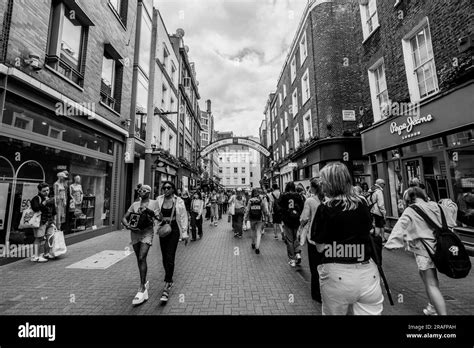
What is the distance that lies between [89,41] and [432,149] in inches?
501

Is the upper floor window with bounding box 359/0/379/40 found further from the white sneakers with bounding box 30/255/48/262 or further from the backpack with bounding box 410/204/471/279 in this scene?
the white sneakers with bounding box 30/255/48/262

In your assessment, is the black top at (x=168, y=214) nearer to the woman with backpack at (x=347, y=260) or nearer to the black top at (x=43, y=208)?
the woman with backpack at (x=347, y=260)

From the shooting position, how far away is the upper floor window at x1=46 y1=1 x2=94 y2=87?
6824 millimetres

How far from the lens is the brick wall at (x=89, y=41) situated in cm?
554

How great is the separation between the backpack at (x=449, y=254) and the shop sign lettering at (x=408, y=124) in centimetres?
626

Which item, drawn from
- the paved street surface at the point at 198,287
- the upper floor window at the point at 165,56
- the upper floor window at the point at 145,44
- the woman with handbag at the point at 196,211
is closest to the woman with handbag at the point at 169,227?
the paved street surface at the point at 198,287

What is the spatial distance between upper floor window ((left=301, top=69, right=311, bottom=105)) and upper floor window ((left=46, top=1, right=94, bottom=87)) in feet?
43.8

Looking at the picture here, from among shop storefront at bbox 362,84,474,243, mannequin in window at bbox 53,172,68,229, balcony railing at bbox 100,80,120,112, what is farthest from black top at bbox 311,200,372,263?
balcony railing at bbox 100,80,120,112

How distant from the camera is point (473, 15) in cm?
584

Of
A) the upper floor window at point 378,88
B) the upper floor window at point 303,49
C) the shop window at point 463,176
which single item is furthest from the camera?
the upper floor window at point 303,49

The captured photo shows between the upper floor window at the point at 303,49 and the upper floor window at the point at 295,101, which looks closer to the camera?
the upper floor window at the point at 303,49

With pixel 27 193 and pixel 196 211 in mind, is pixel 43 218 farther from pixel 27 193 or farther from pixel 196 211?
pixel 196 211
